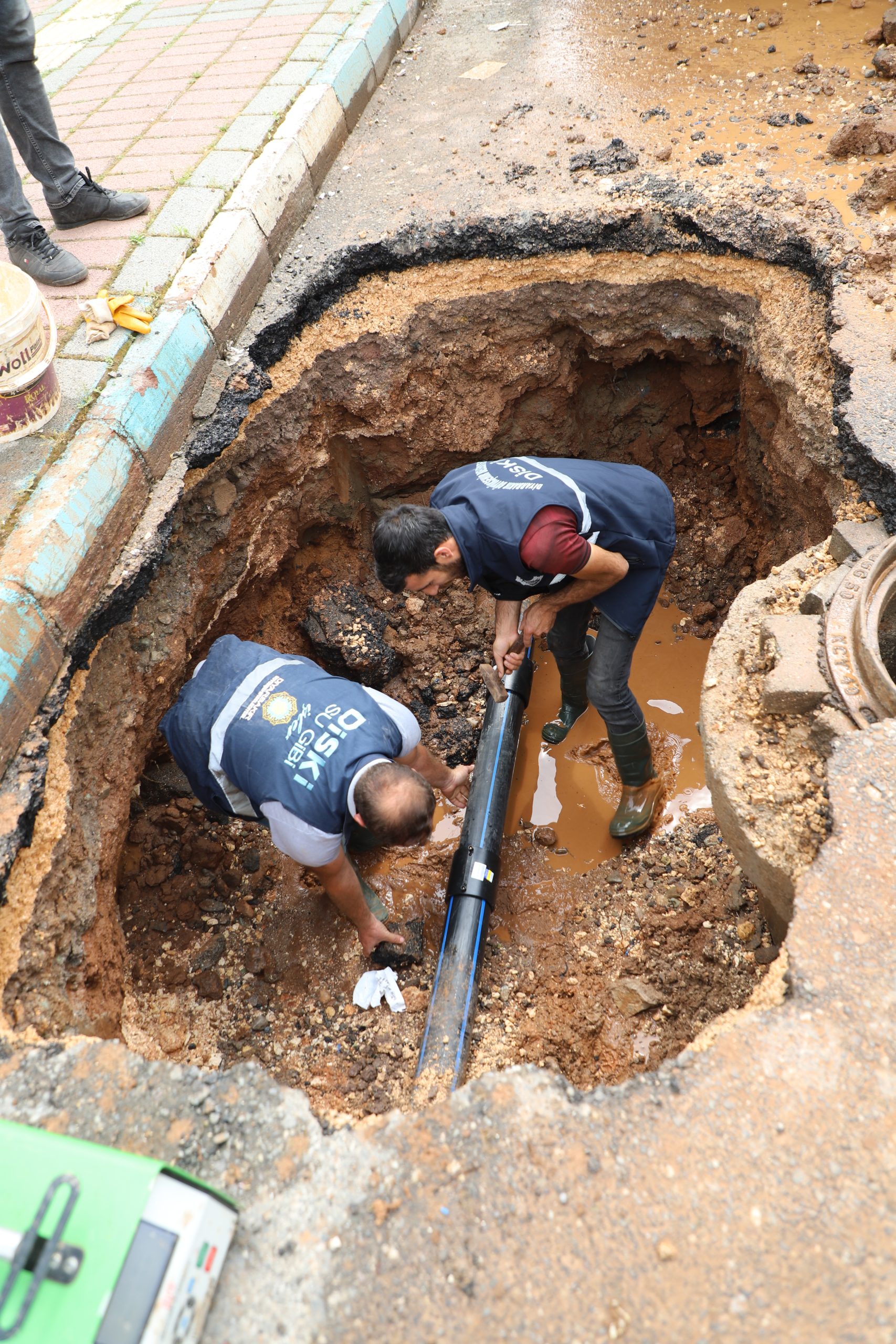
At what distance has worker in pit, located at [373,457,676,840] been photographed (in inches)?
114

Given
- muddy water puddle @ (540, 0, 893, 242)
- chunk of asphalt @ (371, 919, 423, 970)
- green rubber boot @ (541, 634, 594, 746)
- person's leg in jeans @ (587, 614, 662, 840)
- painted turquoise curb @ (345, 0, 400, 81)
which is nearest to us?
chunk of asphalt @ (371, 919, 423, 970)

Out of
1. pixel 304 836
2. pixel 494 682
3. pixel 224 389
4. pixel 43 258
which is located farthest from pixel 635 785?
pixel 43 258

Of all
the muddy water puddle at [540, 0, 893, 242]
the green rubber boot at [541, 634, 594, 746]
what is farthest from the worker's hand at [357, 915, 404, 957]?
the muddy water puddle at [540, 0, 893, 242]

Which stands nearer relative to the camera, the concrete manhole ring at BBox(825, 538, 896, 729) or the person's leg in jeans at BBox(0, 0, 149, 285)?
the concrete manhole ring at BBox(825, 538, 896, 729)

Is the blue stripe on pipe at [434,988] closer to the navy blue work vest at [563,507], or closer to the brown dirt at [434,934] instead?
the brown dirt at [434,934]

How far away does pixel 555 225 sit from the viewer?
3855 mm

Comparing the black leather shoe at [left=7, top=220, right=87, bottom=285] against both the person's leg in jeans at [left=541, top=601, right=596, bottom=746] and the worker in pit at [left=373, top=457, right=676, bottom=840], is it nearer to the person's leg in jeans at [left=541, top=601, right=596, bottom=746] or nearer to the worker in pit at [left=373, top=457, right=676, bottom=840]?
the worker in pit at [left=373, top=457, right=676, bottom=840]

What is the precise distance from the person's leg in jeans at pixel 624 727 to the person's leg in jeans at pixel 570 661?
0.36 ft

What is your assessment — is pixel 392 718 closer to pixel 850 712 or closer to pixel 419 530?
pixel 419 530

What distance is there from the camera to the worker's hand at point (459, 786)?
367 cm

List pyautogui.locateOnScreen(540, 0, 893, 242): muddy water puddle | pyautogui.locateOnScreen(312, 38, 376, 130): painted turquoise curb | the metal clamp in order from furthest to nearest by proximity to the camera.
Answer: pyautogui.locateOnScreen(312, 38, 376, 130): painted turquoise curb < pyautogui.locateOnScreen(540, 0, 893, 242): muddy water puddle < the metal clamp

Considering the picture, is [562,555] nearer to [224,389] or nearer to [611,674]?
[611,674]

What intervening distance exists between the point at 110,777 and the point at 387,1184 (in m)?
1.86

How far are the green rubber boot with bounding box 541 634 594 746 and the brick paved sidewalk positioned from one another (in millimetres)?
2525
